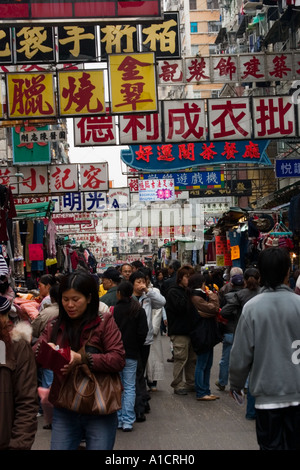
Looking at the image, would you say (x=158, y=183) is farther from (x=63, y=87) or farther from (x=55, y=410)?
(x=55, y=410)

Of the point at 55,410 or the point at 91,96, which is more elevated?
the point at 91,96

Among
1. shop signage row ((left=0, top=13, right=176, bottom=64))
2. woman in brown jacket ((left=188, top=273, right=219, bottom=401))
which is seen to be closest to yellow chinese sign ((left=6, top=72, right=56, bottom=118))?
shop signage row ((left=0, top=13, right=176, bottom=64))

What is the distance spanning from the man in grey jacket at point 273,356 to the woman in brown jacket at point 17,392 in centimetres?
142

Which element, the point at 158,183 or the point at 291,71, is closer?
the point at 291,71

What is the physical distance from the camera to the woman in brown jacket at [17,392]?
3.50 meters

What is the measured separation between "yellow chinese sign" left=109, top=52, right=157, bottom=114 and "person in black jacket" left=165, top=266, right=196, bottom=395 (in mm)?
2910

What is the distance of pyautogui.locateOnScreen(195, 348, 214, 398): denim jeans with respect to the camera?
31.3 feet

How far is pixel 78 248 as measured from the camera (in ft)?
110

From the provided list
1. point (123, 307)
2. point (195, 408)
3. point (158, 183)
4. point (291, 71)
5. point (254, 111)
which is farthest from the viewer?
point (158, 183)

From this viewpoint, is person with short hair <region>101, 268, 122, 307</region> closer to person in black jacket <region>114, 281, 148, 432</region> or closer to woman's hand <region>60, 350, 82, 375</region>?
person in black jacket <region>114, 281, 148, 432</region>

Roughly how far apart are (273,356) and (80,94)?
8142 mm

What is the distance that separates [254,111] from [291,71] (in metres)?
1.81

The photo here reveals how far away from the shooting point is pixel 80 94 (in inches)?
452
